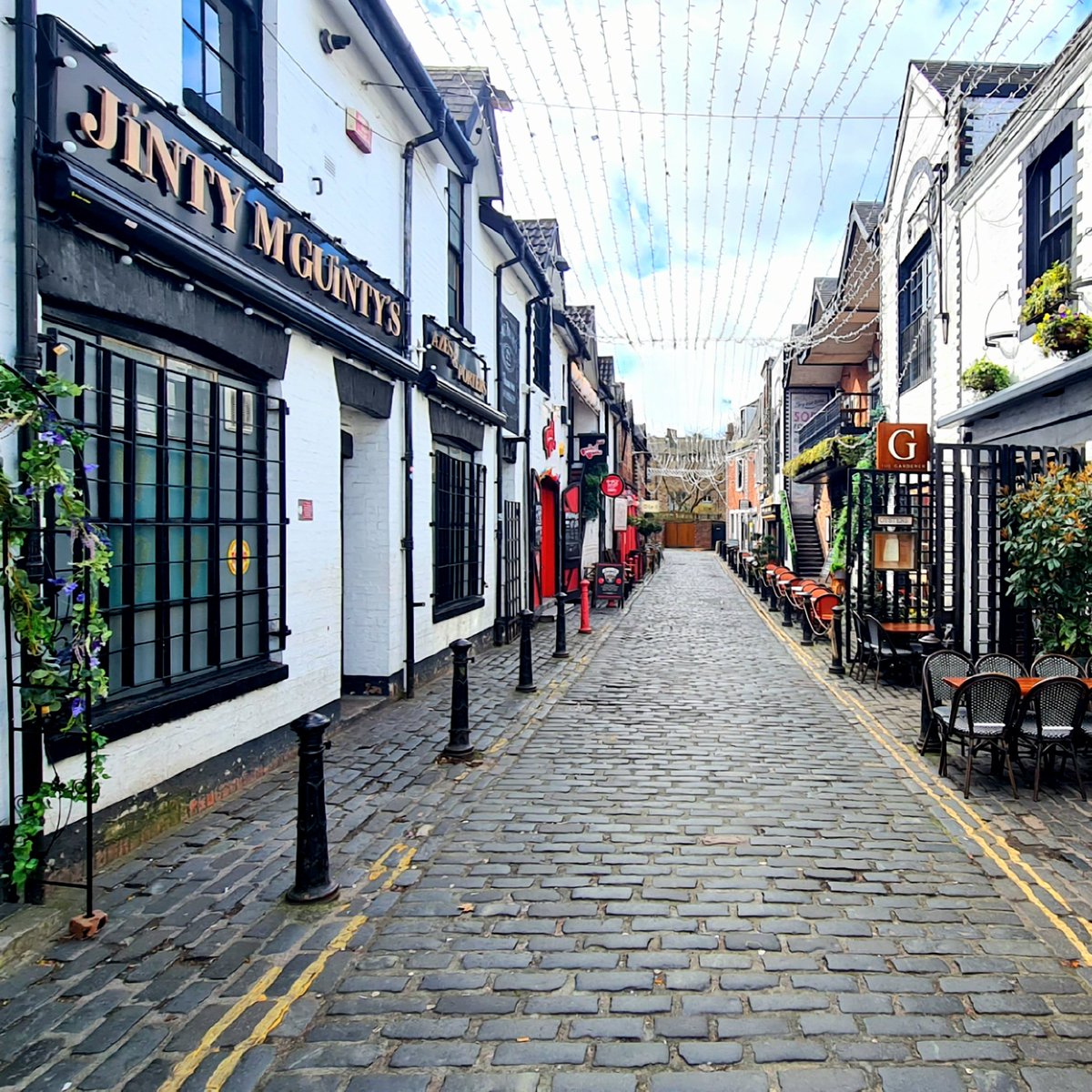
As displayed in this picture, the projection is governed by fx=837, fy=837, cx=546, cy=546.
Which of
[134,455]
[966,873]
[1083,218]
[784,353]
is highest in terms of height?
[784,353]

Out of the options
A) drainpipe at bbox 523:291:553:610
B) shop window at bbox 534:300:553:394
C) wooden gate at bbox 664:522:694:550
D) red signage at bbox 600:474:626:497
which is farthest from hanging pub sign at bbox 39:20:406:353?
wooden gate at bbox 664:522:694:550

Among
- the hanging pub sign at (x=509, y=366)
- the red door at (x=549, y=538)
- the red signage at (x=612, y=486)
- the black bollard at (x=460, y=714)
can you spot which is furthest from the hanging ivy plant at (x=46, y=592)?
the red signage at (x=612, y=486)

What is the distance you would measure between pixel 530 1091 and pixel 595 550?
2536cm

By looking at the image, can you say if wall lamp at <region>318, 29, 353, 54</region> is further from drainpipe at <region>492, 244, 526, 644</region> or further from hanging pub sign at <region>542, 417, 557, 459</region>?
hanging pub sign at <region>542, 417, 557, 459</region>

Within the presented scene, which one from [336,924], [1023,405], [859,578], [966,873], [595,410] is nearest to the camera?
[336,924]

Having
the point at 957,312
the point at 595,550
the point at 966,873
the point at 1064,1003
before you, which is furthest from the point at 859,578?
the point at 595,550

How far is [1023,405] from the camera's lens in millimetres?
9812

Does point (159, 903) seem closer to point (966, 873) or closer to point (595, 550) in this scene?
point (966, 873)

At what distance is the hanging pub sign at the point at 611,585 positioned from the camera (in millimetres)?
20531

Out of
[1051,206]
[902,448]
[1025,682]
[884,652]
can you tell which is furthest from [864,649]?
[1051,206]

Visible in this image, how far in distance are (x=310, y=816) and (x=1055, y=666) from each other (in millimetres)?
6242

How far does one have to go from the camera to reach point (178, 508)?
558cm

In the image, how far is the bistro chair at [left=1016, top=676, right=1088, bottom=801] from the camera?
6148 mm

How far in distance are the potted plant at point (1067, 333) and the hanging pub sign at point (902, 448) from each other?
6.26 ft
